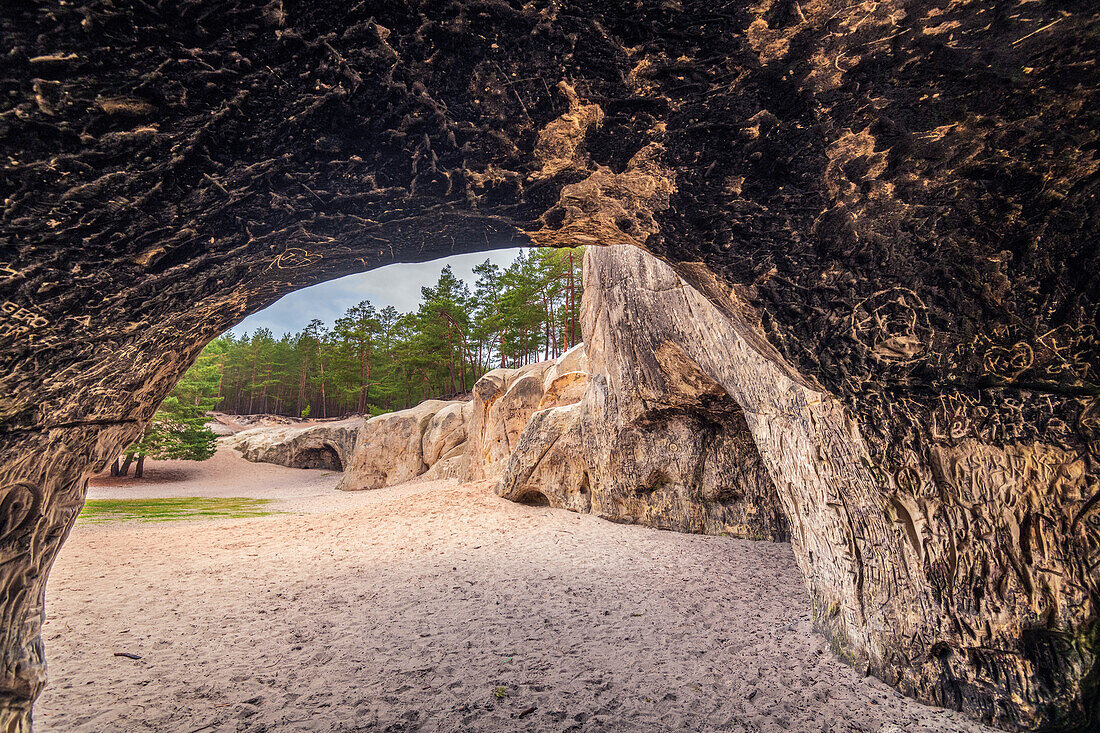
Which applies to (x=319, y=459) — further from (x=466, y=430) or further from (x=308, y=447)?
(x=466, y=430)

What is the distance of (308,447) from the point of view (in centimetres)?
2416

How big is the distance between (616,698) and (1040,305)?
3435mm

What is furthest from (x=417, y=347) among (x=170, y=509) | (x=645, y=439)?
(x=645, y=439)

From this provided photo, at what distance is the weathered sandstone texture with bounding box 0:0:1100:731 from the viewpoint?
4.73 ft

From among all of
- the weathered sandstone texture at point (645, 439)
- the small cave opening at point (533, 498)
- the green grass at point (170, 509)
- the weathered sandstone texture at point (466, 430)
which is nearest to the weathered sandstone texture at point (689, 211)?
the weathered sandstone texture at point (645, 439)

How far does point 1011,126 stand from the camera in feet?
5.60

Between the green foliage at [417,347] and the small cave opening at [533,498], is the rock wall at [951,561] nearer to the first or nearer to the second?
the small cave opening at [533,498]

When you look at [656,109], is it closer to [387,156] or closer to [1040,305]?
[387,156]

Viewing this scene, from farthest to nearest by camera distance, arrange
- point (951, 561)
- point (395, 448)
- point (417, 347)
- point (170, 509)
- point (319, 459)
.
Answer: point (417, 347) → point (319, 459) → point (395, 448) → point (170, 509) → point (951, 561)

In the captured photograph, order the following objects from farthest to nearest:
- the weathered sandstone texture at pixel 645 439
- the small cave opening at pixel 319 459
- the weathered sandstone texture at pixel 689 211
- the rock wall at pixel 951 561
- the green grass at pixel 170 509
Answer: the small cave opening at pixel 319 459, the green grass at pixel 170 509, the weathered sandstone texture at pixel 645 439, the rock wall at pixel 951 561, the weathered sandstone texture at pixel 689 211

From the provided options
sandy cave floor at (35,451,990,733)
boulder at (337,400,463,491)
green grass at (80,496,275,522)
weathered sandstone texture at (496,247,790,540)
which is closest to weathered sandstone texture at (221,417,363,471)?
boulder at (337,400,463,491)

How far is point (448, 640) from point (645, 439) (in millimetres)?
4974

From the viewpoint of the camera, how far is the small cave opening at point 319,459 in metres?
24.1

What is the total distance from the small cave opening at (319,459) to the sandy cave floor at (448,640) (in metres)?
18.2
